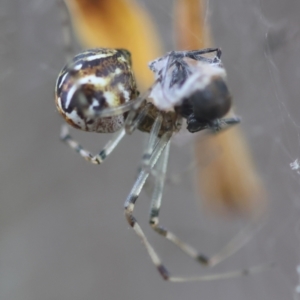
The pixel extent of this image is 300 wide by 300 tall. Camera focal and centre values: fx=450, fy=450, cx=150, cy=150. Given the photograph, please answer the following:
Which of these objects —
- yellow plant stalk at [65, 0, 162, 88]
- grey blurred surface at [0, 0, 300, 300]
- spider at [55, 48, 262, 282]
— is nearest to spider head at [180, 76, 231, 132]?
spider at [55, 48, 262, 282]

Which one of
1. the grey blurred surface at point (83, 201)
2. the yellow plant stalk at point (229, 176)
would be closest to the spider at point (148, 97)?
the yellow plant stalk at point (229, 176)

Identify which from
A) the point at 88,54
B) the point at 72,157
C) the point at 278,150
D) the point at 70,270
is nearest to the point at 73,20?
the point at 88,54

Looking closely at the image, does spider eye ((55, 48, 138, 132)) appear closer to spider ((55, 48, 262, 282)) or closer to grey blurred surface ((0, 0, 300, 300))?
spider ((55, 48, 262, 282))

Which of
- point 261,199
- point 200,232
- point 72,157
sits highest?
point 72,157

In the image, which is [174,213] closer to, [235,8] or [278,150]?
[278,150]

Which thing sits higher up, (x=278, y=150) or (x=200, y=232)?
(x=278, y=150)

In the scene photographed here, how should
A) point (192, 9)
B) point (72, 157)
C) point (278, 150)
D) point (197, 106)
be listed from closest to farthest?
point (197, 106)
point (192, 9)
point (278, 150)
point (72, 157)

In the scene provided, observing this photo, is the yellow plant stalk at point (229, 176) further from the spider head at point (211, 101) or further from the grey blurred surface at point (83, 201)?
the spider head at point (211, 101)

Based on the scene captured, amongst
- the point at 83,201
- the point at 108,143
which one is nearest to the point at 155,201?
the point at 108,143
